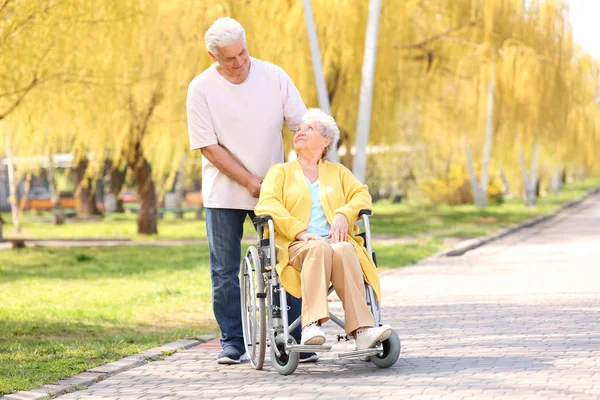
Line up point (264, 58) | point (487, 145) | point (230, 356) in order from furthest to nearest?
point (487, 145) < point (264, 58) < point (230, 356)

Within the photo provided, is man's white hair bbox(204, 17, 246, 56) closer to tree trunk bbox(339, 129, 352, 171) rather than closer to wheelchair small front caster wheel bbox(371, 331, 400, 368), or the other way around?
wheelchair small front caster wheel bbox(371, 331, 400, 368)

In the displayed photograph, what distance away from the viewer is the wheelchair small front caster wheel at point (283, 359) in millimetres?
6383

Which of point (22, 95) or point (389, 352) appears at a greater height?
point (22, 95)

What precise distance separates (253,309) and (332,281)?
59 centimetres

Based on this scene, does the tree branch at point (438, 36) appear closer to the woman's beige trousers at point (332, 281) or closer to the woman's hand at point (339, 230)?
the woman's hand at point (339, 230)

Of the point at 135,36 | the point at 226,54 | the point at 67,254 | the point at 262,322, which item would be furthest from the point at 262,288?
the point at 67,254

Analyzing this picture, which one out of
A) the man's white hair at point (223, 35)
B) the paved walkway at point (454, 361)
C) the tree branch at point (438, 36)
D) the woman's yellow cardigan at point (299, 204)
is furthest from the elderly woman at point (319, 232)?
the tree branch at point (438, 36)

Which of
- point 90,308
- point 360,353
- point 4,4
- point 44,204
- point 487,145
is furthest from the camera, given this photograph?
point 44,204

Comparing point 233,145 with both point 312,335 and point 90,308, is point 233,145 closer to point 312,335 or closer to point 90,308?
point 312,335

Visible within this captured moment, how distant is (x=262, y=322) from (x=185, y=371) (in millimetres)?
A: 630

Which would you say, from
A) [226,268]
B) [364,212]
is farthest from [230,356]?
[364,212]

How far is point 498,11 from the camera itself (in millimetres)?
23406

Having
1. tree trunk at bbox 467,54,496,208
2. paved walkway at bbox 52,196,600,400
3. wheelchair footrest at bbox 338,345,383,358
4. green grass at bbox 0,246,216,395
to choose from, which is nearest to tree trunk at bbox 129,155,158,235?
green grass at bbox 0,246,216,395

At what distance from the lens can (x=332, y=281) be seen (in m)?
6.54
